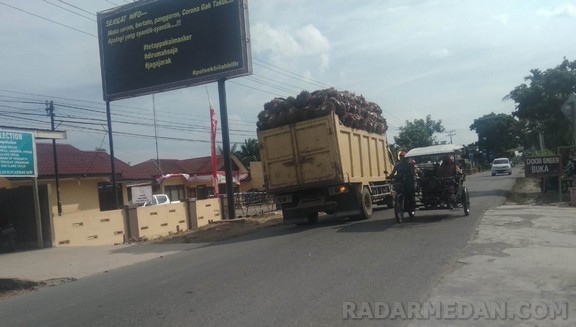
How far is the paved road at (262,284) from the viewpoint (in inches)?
247

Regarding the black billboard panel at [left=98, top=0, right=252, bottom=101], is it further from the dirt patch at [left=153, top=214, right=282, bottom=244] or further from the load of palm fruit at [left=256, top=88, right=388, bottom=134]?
the dirt patch at [left=153, top=214, right=282, bottom=244]

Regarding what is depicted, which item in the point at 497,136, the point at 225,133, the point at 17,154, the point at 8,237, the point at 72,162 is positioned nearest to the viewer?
the point at 17,154

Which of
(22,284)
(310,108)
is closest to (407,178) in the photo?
(310,108)

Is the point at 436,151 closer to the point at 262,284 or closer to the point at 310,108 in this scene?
the point at 310,108

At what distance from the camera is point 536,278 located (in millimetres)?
7121

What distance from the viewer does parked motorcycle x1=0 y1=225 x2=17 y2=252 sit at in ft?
51.7

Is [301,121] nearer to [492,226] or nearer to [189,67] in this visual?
[492,226]

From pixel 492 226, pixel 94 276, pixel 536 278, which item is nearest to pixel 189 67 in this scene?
pixel 94 276

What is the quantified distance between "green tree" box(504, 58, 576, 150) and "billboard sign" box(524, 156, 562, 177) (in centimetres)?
497

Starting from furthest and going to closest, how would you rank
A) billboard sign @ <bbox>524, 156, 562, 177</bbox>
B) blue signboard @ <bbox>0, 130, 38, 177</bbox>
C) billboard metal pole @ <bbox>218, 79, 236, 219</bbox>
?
1. billboard metal pole @ <bbox>218, 79, 236, 219</bbox>
2. billboard sign @ <bbox>524, 156, 562, 177</bbox>
3. blue signboard @ <bbox>0, 130, 38, 177</bbox>

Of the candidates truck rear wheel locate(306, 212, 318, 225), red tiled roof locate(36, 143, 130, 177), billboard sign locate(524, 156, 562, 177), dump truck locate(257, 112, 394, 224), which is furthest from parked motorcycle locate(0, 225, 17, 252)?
billboard sign locate(524, 156, 562, 177)

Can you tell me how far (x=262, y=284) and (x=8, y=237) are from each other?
37.7 ft

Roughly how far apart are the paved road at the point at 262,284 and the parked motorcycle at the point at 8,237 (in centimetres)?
651

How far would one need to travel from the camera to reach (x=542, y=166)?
20453mm
